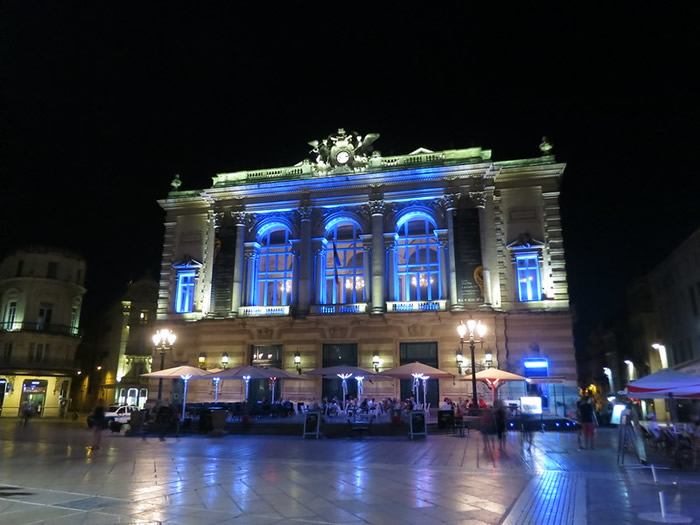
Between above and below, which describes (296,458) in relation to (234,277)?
below

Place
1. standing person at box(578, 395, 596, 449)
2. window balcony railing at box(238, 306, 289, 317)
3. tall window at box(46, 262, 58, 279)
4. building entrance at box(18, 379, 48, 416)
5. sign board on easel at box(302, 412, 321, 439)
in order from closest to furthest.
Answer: standing person at box(578, 395, 596, 449) → sign board on easel at box(302, 412, 321, 439) → window balcony railing at box(238, 306, 289, 317) → building entrance at box(18, 379, 48, 416) → tall window at box(46, 262, 58, 279)

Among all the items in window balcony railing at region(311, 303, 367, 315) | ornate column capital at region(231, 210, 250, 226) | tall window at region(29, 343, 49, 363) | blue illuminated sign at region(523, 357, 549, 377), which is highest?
ornate column capital at region(231, 210, 250, 226)

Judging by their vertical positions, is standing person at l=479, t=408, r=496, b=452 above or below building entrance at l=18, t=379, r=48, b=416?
below

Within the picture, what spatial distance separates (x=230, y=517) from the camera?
836 cm

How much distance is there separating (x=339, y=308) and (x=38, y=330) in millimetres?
32736

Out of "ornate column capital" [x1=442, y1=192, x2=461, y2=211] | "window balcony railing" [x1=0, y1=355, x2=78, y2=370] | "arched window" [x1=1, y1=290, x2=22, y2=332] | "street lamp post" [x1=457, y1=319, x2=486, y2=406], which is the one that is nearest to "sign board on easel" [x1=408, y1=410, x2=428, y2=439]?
"street lamp post" [x1=457, y1=319, x2=486, y2=406]

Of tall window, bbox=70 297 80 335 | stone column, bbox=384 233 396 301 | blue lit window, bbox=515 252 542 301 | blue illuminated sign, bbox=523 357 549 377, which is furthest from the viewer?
tall window, bbox=70 297 80 335

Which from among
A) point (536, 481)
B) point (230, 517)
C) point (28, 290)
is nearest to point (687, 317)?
point (536, 481)

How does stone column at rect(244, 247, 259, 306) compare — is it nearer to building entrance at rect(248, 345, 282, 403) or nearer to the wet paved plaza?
building entrance at rect(248, 345, 282, 403)

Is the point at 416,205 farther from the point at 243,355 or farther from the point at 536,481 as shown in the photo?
the point at 536,481

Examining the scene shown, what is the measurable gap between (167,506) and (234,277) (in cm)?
3039

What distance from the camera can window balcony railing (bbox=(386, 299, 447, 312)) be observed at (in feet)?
114

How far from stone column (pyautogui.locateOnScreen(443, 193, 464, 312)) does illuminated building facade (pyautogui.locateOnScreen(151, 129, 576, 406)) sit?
97 millimetres

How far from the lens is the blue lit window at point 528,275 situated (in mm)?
35094
